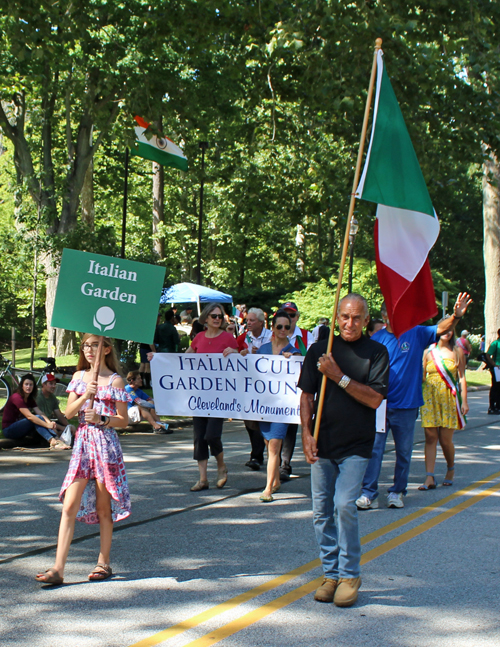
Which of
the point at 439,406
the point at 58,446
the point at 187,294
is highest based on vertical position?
the point at 187,294

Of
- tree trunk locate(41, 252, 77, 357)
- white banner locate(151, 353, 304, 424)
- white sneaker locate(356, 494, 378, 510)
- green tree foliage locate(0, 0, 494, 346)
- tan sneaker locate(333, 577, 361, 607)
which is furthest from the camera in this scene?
tree trunk locate(41, 252, 77, 357)

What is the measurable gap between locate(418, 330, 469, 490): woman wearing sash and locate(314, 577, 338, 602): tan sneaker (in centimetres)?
402

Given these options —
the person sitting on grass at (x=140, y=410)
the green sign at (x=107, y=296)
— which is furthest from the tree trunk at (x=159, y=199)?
the green sign at (x=107, y=296)

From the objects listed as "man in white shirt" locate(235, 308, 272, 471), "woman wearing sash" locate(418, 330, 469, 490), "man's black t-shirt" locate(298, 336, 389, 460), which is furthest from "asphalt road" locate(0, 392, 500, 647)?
"man's black t-shirt" locate(298, 336, 389, 460)

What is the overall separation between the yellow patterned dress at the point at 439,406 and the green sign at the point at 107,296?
14.0 feet

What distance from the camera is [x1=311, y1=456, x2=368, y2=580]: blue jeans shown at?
190 inches

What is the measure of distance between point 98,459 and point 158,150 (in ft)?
48.5

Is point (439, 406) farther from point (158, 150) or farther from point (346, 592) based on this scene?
point (158, 150)

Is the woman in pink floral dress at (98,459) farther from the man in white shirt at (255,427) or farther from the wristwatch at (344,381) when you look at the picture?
the man in white shirt at (255,427)

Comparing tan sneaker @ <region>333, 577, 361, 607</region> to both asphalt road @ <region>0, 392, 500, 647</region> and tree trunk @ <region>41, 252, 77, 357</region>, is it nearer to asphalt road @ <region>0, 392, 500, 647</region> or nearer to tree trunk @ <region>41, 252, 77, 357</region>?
asphalt road @ <region>0, 392, 500, 647</region>

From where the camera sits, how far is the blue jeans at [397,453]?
7.84 m

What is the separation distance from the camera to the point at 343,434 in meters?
4.89

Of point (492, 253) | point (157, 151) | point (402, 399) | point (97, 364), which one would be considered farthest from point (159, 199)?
point (97, 364)

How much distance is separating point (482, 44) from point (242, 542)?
10.2 m
